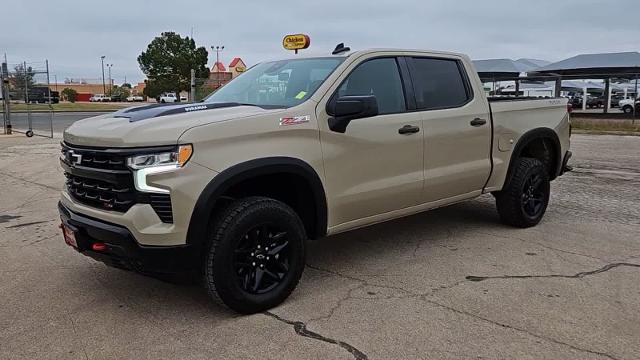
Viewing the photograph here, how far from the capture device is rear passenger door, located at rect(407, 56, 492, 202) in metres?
5.04

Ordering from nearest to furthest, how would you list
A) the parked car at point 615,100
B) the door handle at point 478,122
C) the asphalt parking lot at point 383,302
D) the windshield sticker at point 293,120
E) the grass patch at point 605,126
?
the asphalt parking lot at point 383,302 < the windshield sticker at point 293,120 < the door handle at point 478,122 < the grass patch at point 605,126 < the parked car at point 615,100

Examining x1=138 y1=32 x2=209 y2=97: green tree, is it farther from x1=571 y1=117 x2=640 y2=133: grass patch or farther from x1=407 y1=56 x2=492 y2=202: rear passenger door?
x1=407 y1=56 x2=492 y2=202: rear passenger door

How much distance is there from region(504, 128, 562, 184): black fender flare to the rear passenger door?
452 millimetres

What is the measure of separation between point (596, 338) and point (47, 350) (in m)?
3.37

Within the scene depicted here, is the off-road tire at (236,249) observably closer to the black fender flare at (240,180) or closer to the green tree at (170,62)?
the black fender flare at (240,180)

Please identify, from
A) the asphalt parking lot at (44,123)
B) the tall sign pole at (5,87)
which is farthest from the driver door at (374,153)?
the tall sign pole at (5,87)

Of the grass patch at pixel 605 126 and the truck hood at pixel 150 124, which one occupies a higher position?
the truck hood at pixel 150 124

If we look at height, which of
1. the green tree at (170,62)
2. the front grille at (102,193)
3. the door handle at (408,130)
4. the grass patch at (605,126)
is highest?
the green tree at (170,62)

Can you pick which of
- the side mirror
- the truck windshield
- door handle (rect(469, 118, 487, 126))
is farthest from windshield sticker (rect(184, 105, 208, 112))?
door handle (rect(469, 118, 487, 126))

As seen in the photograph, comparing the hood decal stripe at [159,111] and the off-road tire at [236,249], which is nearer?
the off-road tire at [236,249]

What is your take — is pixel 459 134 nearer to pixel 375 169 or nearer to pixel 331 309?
pixel 375 169

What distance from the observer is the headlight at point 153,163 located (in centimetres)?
349

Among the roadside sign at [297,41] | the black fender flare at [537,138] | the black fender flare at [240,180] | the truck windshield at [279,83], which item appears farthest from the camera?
the roadside sign at [297,41]

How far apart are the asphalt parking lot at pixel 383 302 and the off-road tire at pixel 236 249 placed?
0.14m
